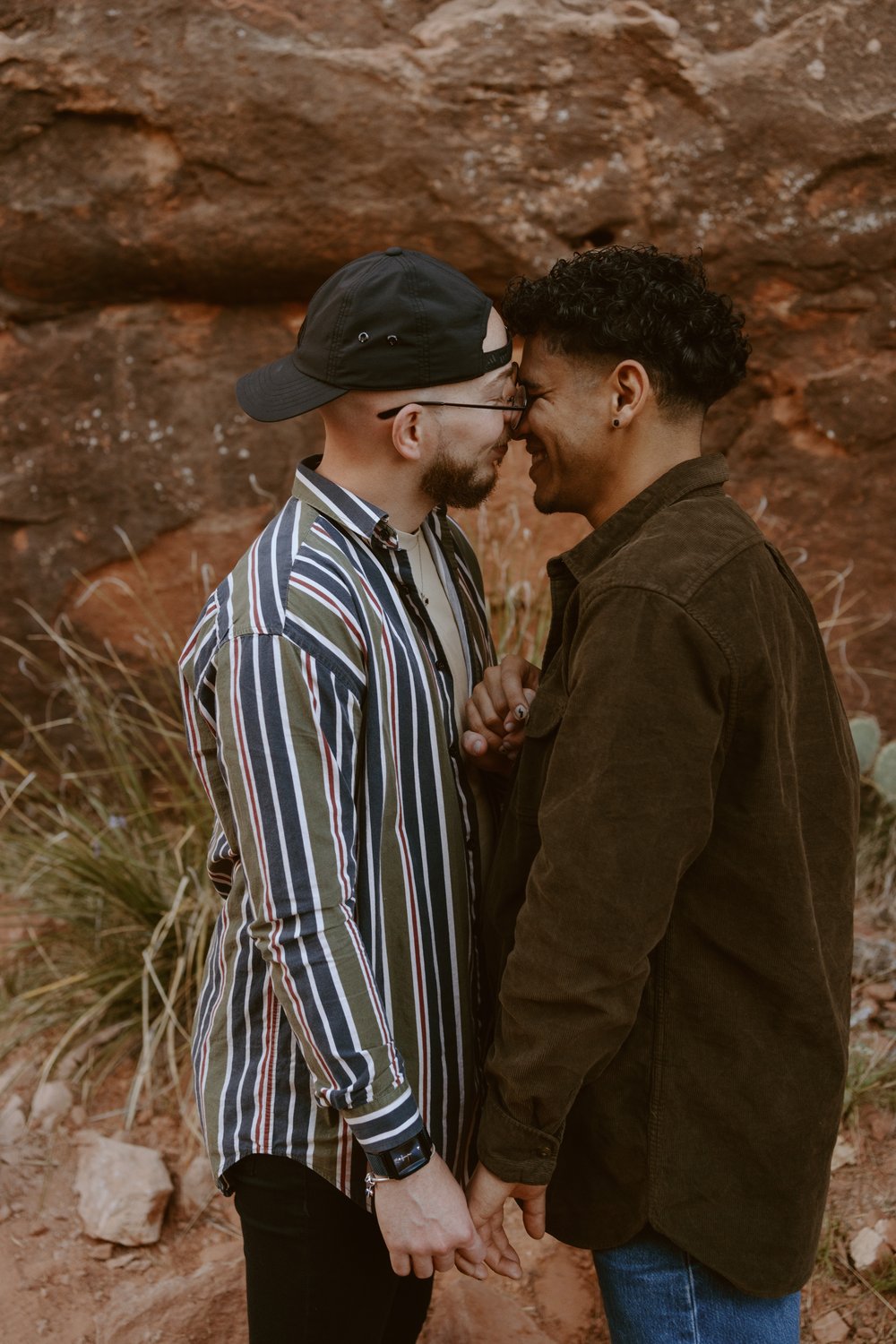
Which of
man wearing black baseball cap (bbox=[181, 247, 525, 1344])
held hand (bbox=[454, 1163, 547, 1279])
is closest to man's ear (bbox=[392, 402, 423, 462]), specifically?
man wearing black baseball cap (bbox=[181, 247, 525, 1344])

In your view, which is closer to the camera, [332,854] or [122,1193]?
[332,854]

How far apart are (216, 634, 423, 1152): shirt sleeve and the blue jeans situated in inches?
14.6

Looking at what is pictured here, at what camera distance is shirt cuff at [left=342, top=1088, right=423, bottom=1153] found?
4.99 feet

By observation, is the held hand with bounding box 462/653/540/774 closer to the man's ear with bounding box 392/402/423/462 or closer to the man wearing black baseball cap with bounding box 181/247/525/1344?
the man wearing black baseball cap with bounding box 181/247/525/1344

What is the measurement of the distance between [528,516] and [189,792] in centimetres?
144

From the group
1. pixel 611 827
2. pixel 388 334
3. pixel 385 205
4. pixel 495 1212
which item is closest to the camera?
pixel 611 827

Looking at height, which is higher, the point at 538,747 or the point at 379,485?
the point at 379,485

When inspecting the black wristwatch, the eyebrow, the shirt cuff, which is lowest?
the black wristwatch

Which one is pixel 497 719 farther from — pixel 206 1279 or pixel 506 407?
pixel 206 1279

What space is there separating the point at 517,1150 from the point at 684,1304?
1.03 ft

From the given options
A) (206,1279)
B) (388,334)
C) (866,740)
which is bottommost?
(206,1279)

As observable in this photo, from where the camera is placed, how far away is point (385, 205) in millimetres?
3637

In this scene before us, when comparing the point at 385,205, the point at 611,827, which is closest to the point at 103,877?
the point at 385,205

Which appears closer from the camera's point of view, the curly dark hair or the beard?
the curly dark hair
